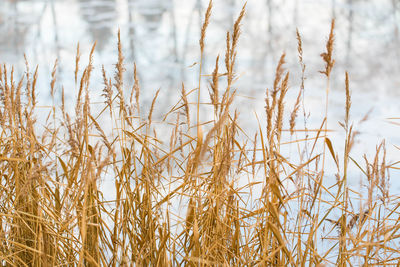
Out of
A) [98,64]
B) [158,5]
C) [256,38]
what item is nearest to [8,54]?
[98,64]

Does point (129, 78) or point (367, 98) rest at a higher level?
point (129, 78)

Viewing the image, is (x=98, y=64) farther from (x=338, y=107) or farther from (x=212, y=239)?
(x=212, y=239)

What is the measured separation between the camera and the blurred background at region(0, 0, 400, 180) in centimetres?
360

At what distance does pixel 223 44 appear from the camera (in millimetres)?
4668

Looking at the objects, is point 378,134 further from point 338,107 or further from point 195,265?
point 195,265

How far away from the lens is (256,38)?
498 cm

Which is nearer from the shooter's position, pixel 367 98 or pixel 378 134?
pixel 378 134

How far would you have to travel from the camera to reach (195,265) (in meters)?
0.97

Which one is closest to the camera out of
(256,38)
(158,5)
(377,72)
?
(377,72)

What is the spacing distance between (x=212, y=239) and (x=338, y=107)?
2508 millimetres

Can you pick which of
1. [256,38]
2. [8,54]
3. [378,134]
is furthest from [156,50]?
[378,134]

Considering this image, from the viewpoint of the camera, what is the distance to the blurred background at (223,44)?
3.60m

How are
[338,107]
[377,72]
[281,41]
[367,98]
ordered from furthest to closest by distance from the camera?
1. [281,41]
2. [377,72]
3. [367,98]
4. [338,107]

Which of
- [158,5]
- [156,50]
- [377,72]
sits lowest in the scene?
[377,72]
